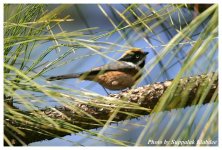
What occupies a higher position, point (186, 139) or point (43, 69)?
point (43, 69)

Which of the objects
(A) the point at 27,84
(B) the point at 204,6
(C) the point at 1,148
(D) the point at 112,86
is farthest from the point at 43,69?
(D) the point at 112,86

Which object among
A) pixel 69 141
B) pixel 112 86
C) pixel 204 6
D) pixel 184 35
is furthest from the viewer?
pixel 112 86

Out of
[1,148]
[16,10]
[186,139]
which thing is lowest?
[186,139]

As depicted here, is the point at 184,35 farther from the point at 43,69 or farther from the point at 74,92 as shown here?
the point at 43,69

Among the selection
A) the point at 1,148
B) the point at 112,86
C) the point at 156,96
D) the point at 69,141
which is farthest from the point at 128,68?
the point at 1,148

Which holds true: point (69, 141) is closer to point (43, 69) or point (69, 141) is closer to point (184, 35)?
point (43, 69)

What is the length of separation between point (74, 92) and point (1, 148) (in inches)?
A: 6.7

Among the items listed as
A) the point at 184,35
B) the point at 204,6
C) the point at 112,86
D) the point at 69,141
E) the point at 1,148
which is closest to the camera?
the point at 184,35

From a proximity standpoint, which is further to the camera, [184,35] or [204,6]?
[204,6]

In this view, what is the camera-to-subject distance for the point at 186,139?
69 centimetres

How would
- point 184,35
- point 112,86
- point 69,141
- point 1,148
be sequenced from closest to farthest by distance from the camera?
point 184,35 < point 1,148 < point 69,141 < point 112,86

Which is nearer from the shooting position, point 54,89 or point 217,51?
point 217,51

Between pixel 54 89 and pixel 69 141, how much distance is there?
0.13m

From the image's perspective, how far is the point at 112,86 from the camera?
151 centimetres
